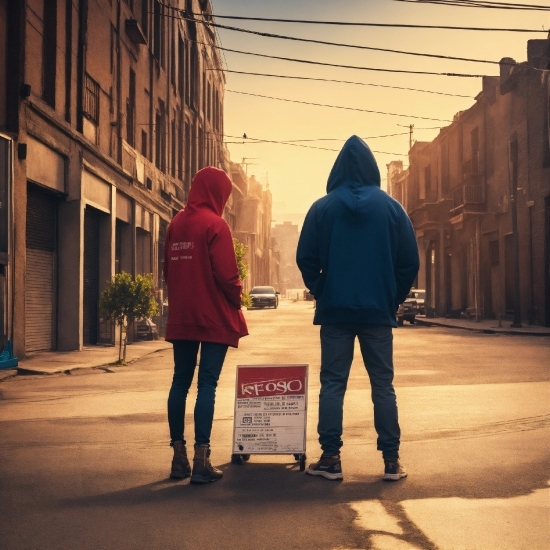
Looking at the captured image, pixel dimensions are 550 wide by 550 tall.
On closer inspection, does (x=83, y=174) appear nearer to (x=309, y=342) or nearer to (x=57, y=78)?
(x=57, y=78)

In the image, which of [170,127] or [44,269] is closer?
[44,269]

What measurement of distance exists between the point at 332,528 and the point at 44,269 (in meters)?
15.0

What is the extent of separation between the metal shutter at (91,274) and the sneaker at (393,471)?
16583 mm

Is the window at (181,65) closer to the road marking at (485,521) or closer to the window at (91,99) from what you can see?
the window at (91,99)

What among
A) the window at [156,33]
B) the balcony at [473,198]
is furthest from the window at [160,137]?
the balcony at [473,198]

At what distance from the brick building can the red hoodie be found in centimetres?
1772

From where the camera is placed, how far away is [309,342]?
22125 millimetres

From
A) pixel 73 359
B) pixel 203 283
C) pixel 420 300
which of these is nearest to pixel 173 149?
pixel 420 300

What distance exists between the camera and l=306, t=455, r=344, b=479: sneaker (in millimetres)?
5641

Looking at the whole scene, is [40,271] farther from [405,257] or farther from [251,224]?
[251,224]

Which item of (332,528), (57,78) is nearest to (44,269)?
(57,78)

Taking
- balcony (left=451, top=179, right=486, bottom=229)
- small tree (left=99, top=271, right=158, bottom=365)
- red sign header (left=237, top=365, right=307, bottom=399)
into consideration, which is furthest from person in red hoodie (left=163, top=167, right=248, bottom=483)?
balcony (left=451, top=179, right=486, bottom=229)

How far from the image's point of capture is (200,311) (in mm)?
5867

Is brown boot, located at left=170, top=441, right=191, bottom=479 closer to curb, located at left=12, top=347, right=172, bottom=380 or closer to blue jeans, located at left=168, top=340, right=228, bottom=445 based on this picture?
blue jeans, located at left=168, top=340, right=228, bottom=445
